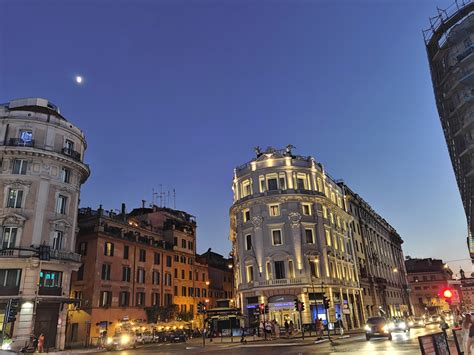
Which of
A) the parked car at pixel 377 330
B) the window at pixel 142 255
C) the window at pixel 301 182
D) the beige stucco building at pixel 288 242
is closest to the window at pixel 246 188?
the beige stucco building at pixel 288 242

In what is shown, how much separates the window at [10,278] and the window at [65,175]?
10.4 metres

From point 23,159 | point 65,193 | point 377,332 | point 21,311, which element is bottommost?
point 377,332

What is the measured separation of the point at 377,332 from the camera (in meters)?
30.0

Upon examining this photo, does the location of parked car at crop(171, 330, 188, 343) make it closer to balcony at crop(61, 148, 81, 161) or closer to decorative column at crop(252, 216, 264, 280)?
decorative column at crop(252, 216, 264, 280)

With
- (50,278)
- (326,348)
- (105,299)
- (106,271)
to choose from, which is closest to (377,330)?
(326,348)

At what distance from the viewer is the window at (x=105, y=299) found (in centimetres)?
4784

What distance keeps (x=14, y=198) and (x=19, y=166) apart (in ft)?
10.9

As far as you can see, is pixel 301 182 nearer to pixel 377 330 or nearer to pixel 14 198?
pixel 377 330

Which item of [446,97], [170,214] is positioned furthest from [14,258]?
[446,97]

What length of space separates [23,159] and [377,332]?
36.1 metres

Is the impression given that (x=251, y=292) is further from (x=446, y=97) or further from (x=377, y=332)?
(x=446, y=97)

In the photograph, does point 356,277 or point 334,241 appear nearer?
point 334,241

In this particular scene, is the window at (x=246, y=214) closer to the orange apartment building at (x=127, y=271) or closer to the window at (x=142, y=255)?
the orange apartment building at (x=127, y=271)

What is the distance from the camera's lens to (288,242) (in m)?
48.8
